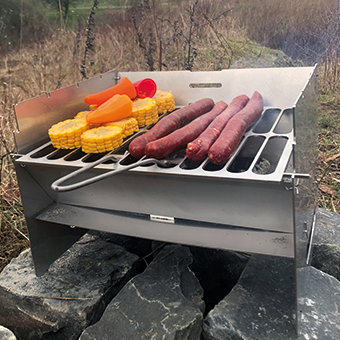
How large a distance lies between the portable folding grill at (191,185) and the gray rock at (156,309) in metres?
0.33

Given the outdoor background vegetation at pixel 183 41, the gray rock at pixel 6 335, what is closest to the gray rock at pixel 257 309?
the gray rock at pixel 6 335

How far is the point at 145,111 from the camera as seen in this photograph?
2236 mm

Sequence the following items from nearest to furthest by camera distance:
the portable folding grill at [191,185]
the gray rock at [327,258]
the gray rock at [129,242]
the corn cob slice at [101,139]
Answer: the portable folding grill at [191,185] → the corn cob slice at [101,139] → the gray rock at [327,258] → the gray rock at [129,242]

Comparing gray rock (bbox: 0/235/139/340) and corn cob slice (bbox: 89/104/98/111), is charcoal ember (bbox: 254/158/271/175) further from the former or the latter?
corn cob slice (bbox: 89/104/98/111)

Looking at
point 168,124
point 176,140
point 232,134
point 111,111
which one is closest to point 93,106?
point 111,111

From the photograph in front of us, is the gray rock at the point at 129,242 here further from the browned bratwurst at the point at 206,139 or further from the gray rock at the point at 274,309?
the browned bratwurst at the point at 206,139

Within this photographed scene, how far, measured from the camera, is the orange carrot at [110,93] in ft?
7.61

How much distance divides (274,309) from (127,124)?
1.38m

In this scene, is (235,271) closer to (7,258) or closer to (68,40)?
(7,258)

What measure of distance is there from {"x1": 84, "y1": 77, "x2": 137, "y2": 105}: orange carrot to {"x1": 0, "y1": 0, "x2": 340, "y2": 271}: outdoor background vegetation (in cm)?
201

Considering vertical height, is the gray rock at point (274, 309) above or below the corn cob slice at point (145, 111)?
below

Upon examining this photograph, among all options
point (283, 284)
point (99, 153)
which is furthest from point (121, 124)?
point (283, 284)

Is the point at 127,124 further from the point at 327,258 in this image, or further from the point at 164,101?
the point at 327,258

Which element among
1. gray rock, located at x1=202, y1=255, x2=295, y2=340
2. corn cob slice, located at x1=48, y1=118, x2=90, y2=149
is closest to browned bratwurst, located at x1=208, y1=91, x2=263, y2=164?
gray rock, located at x1=202, y1=255, x2=295, y2=340
